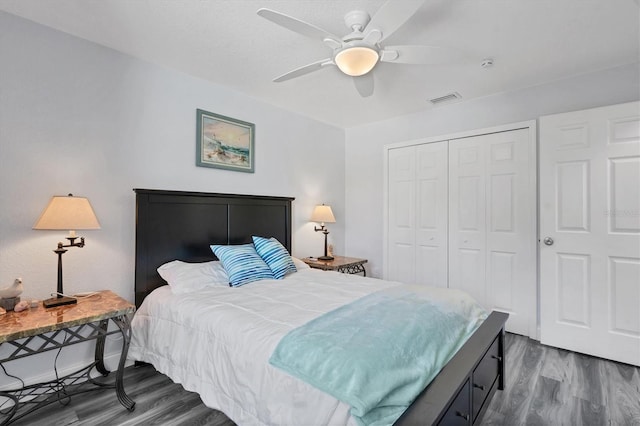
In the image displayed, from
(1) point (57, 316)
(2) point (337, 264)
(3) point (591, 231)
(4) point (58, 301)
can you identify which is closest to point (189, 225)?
(4) point (58, 301)

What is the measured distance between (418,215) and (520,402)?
228 cm

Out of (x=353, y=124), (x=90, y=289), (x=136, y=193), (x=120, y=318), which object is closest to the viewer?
(x=120, y=318)

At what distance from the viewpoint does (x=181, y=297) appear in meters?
2.11

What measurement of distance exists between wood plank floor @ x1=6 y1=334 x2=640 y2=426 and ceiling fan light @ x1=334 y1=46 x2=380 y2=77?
7.48 feet

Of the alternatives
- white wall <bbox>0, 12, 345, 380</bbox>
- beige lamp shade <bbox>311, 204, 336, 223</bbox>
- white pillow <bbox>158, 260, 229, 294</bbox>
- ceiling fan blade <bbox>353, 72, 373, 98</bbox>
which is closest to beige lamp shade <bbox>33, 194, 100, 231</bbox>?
white wall <bbox>0, 12, 345, 380</bbox>

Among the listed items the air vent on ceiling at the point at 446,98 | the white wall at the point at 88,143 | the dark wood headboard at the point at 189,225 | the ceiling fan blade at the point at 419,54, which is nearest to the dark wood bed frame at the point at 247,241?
the dark wood headboard at the point at 189,225

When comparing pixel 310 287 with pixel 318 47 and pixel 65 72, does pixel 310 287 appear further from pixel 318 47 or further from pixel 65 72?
pixel 65 72

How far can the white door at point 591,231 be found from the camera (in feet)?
8.33

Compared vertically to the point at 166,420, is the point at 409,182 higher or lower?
higher

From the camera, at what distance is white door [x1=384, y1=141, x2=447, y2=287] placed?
148 inches

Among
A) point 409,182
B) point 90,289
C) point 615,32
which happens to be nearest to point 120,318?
point 90,289

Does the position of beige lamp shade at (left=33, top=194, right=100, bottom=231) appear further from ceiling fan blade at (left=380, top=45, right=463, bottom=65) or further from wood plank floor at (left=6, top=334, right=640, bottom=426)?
ceiling fan blade at (left=380, top=45, right=463, bottom=65)

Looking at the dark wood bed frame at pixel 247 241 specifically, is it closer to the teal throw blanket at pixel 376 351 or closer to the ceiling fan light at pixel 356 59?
the teal throw blanket at pixel 376 351

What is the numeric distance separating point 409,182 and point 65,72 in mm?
3576
